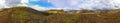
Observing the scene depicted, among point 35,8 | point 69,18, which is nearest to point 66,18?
point 69,18

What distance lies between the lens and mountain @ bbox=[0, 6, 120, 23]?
13086 mm

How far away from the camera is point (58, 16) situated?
13234 millimetres

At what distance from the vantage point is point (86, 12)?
43.5ft

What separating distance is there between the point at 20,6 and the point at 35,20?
0.77 metres

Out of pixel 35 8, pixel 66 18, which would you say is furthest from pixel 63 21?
pixel 35 8

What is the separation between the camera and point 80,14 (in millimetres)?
13336

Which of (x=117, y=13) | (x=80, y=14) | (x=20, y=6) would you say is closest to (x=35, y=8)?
(x=20, y=6)

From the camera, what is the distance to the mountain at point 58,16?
13.1 meters

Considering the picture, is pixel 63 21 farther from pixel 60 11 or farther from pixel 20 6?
pixel 20 6

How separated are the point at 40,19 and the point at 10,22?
88cm

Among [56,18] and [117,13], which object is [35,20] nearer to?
[56,18]

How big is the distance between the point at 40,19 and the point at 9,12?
40.4 inches

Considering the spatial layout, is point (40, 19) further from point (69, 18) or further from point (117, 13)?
point (117, 13)

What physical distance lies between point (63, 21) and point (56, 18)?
21 centimetres
